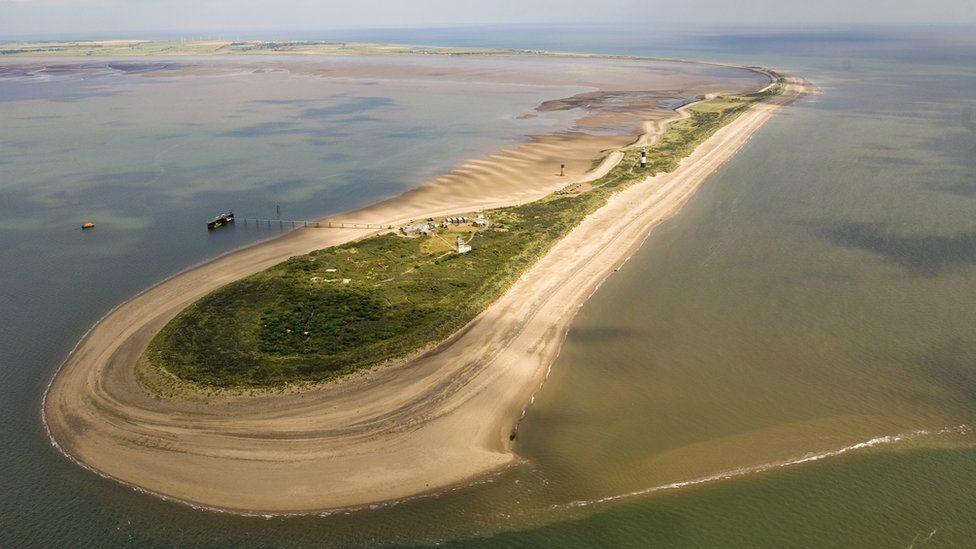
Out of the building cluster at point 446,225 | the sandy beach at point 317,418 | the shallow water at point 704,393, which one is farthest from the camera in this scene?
the building cluster at point 446,225

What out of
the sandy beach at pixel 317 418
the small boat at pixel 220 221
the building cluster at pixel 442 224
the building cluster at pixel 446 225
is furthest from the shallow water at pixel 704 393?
the building cluster at pixel 442 224

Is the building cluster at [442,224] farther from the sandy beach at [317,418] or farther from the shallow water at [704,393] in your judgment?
the shallow water at [704,393]

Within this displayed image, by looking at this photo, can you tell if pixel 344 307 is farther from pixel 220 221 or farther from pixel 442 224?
pixel 220 221

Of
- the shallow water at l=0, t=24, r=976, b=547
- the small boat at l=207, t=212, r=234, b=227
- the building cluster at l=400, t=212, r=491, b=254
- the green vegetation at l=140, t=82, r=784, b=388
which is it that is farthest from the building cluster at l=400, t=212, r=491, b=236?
the small boat at l=207, t=212, r=234, b=227

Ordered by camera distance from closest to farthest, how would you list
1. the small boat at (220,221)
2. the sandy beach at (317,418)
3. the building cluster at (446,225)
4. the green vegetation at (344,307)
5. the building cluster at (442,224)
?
the sandy beach at (317,418), the green vegetation at (344,307), the building cluster at (446,225), the building cluster at (442,224), the small boat at (220,221)

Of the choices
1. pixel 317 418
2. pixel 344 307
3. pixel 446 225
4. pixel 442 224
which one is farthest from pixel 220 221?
pixel 317 418

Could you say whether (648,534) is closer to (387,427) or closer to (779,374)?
(387,427)

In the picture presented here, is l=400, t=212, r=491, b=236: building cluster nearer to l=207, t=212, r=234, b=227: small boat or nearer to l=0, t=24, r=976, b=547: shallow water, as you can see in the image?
l=0, t=24, r=976, b=547: shallow water
